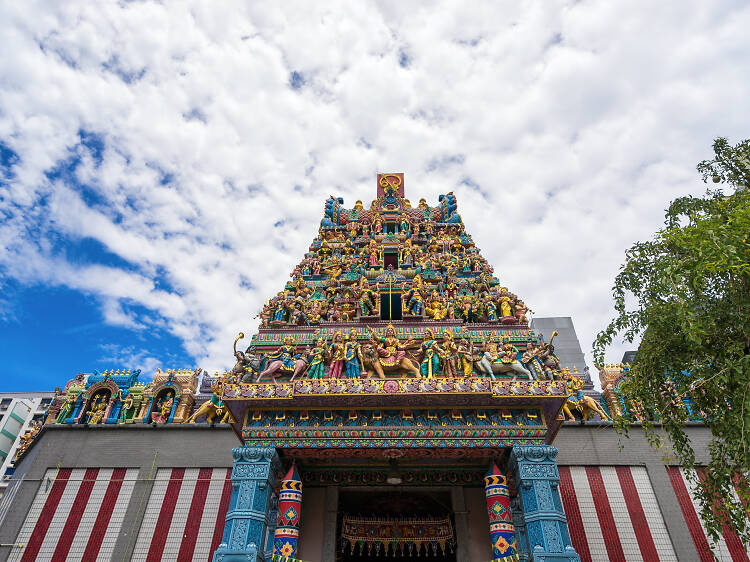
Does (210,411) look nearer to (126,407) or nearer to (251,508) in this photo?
(126,407)

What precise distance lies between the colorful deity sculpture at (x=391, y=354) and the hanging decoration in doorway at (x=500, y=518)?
3.27m

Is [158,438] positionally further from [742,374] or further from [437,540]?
[742,374]

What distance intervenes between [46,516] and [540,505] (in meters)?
Result: 14.2

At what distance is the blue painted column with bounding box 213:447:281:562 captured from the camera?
9.98 meters

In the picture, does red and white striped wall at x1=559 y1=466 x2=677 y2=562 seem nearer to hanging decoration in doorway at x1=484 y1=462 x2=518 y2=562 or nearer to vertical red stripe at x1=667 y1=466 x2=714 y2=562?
vertical red stripe at x1=667 y1=466 x2=714 y2=562


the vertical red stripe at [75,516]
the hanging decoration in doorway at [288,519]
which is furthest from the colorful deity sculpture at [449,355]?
the vertical red stripe at [75,516]

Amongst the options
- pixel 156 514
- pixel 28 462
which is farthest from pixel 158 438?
pixel 28 462

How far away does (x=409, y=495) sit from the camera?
14617 millimetres

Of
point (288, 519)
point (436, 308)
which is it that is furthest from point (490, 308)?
point (288, 519)

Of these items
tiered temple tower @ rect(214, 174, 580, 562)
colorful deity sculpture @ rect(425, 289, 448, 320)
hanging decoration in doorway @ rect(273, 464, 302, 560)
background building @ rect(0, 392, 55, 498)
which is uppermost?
background building @ rect(0, 392, 55, 498)

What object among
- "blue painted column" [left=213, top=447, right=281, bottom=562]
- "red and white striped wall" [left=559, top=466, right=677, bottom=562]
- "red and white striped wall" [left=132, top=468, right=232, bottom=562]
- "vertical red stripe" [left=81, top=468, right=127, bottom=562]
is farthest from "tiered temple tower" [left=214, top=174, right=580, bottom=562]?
"vertical red stripe" [left=81, top=468, right=127, bottom=562]

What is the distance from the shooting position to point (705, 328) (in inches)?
343

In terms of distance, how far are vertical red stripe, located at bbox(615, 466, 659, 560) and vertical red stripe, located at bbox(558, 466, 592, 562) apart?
1.47m

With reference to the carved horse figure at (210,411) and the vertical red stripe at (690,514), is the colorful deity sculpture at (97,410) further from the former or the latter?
the vertical red stripe at (690,514)
